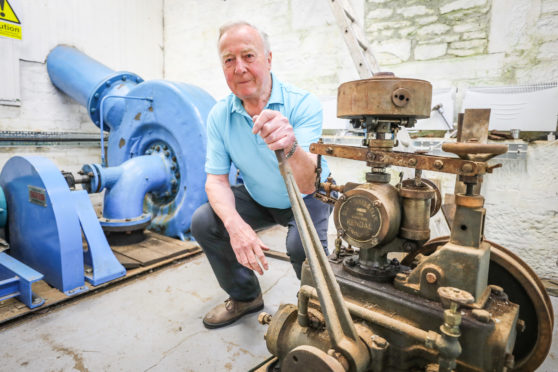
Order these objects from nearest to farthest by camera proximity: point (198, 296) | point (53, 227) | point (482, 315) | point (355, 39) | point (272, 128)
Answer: point (482, 315), point (272, 128), point (53, 227), point (198, 296), point (355, 39)

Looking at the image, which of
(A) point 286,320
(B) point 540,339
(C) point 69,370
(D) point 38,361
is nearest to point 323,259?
(A) point 286,320

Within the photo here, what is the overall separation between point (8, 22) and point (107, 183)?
7.27 feet

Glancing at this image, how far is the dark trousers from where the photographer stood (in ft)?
5.13

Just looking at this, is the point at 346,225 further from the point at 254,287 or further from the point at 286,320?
the point at 254,287

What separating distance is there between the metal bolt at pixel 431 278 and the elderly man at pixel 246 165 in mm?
590

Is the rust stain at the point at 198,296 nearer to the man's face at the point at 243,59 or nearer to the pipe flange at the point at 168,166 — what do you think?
the pipe flange at the point at 168,166

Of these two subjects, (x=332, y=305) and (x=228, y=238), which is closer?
(x=332, y=305)

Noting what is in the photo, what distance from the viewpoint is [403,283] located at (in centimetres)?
89

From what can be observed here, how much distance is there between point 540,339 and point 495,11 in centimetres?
238

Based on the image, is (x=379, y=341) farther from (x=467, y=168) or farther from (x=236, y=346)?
(x=236, y=346)

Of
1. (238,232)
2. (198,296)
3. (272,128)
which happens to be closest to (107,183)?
(198,296)

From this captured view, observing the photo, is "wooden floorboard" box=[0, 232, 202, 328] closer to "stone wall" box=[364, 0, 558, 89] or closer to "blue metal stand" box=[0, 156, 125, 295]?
"blue metal stand" box=[0, 156, 125, 295]

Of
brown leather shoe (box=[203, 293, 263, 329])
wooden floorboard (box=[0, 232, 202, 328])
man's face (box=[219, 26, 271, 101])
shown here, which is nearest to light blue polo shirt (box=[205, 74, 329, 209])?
man's face (box=[219, 26, 271, 101])

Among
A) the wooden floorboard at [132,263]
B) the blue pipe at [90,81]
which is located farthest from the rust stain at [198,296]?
the blue pipe at [90,81]
